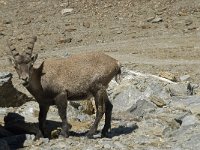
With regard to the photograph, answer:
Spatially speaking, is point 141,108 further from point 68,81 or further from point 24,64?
point 24,64

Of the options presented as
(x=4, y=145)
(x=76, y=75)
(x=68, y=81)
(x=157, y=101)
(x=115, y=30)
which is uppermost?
(x=76, y=75)

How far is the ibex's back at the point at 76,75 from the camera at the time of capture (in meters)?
14.0

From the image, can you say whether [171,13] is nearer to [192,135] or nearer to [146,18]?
[146,18]

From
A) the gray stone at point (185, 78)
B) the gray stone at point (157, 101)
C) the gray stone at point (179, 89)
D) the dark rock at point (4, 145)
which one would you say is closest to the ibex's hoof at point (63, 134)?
the dark rock at point (4, 145)

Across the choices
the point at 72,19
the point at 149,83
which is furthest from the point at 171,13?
the point at 149,83

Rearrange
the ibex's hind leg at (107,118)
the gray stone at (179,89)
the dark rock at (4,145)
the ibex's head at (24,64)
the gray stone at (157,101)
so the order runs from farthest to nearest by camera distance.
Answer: the gray stone at (179,89), the gray stone at (157,101), the ibex's hind leg at (107,118), the dark rock at (4,145), the ibex's head at (24,64)

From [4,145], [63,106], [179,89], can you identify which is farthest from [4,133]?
[179,89]

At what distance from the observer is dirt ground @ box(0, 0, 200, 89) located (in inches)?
1181

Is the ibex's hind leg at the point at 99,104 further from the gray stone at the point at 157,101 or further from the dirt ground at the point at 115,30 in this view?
the dirt ground at the point at 115,30

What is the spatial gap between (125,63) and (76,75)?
14745 millimetres

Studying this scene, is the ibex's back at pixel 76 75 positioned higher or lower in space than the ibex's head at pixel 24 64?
lower

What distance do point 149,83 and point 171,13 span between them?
21908 mm

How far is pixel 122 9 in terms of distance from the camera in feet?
137

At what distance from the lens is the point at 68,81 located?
1409cm
